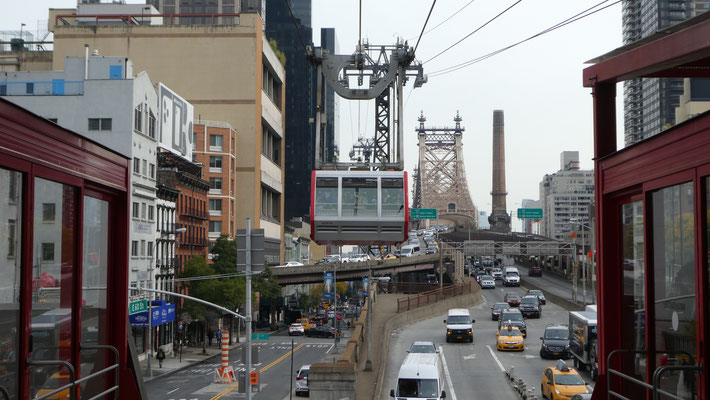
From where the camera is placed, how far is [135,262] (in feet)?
181

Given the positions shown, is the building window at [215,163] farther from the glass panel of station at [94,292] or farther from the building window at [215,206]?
the glass panel of station at [94,292]

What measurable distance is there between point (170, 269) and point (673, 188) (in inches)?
2400

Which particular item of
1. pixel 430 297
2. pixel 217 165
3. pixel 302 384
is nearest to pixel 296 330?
pixel 430 297

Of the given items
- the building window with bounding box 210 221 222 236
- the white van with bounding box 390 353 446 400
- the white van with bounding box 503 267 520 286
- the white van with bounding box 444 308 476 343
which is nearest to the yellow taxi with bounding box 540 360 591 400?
the white van with bounding box 390 353 446 400

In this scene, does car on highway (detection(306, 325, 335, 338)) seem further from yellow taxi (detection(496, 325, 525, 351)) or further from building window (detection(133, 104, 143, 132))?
yellow taxi (detection(496, 325, 525, 351))

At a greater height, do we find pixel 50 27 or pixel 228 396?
pixel 50 27

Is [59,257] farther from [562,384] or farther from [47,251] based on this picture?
[562,384]

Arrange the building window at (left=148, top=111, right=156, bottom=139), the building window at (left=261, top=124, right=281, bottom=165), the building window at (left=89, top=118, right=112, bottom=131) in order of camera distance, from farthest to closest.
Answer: the building window at (left=261, top=124, right=281, bottom=165), the building window at (left=148, top=111, right=156, bottom=139), the building window at (left=89, top=118, right=112, bottom=131)

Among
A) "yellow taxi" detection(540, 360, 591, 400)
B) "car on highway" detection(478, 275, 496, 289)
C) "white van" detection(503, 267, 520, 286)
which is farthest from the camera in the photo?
"white van" detection(503, 267, 520, 286)

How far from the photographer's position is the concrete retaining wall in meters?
53.8

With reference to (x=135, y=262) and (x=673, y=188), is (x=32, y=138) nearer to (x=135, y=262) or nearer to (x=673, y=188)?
(x=673, y=188)

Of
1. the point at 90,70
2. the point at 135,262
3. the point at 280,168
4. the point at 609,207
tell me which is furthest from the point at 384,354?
the point at 280,168

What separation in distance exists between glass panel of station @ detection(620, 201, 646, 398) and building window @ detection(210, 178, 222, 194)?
73675mm

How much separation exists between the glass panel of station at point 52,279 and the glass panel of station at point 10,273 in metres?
0.27
